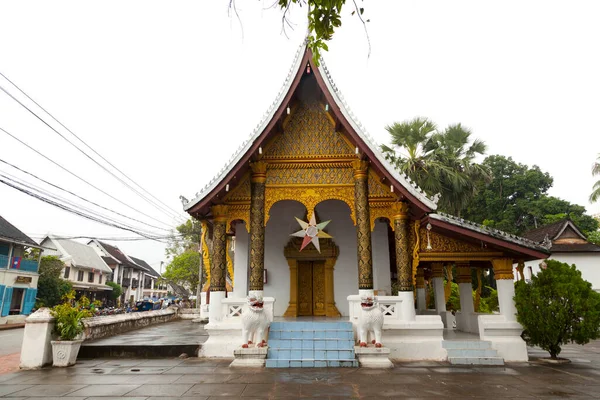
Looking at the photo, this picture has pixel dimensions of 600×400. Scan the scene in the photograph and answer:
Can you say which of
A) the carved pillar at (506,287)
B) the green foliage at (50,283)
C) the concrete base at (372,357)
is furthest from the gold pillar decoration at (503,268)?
the green foliage at (50,283)

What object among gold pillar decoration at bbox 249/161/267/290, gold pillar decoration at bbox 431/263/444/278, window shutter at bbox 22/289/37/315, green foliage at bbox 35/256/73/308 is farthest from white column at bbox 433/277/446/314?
green foliage at bbox 35/256/73/308

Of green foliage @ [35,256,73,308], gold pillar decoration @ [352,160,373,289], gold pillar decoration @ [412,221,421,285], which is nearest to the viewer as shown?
gold pillar decoration @ [352,160,373,289]

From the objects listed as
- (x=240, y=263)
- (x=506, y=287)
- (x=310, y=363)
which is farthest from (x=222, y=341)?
(x=506, y=287)

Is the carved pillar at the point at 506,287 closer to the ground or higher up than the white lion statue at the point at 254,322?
higher up

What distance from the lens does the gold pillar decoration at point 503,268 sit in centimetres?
937

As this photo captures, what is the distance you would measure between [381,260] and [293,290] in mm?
2885

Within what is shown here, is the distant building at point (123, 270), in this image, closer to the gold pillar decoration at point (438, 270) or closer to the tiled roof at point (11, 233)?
the tiled roof at point (11, 233)

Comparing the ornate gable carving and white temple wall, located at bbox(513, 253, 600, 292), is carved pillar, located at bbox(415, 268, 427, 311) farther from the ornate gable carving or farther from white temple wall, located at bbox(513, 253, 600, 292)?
white temple wall, located at bbox(513, 253, 600, 292)

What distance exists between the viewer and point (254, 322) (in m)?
7.87

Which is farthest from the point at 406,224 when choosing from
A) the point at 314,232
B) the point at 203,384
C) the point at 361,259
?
the point at 203,384

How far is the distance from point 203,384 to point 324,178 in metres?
5.68

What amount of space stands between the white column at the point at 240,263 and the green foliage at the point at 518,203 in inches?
868

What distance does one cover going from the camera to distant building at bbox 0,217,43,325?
23.5 meters

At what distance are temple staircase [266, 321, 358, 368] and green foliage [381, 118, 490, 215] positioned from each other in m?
9.44
